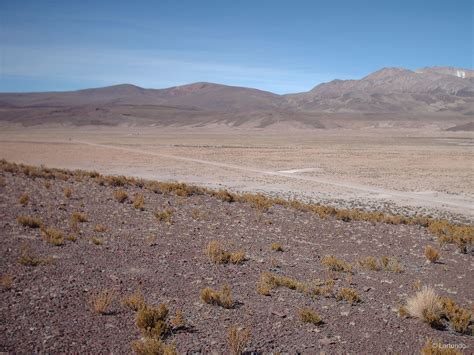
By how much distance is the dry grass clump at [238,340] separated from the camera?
637cm

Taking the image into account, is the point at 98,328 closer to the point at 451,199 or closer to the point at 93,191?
the point at 93,191

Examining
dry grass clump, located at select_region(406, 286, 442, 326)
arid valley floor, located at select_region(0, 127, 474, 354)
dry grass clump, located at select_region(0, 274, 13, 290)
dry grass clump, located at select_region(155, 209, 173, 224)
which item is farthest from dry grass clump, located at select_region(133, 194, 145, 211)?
dry grass clump, located at select_region(406, 286, 442, 326)

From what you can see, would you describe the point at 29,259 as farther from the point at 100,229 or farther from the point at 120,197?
the point at 120,197

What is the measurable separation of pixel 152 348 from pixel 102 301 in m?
1.70

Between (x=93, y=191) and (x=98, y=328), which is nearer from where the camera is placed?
(x=98, y=328)

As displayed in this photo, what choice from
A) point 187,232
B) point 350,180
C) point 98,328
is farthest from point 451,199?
point 98,328

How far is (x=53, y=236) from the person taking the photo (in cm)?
1102

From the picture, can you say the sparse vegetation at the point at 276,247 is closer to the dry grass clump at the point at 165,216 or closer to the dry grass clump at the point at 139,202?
the dry grass clump at the point at 165,216

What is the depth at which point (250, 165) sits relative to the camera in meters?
41.7

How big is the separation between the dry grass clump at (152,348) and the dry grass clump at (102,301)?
116 cm

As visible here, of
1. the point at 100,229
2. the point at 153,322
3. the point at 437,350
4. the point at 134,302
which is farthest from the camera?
the point at 100,229

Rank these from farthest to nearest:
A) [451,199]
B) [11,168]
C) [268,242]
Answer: [451,199], [11,168], [268,242]

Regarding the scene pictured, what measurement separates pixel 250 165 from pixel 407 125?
117803mm

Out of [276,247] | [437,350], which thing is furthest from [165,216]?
[437,350]
